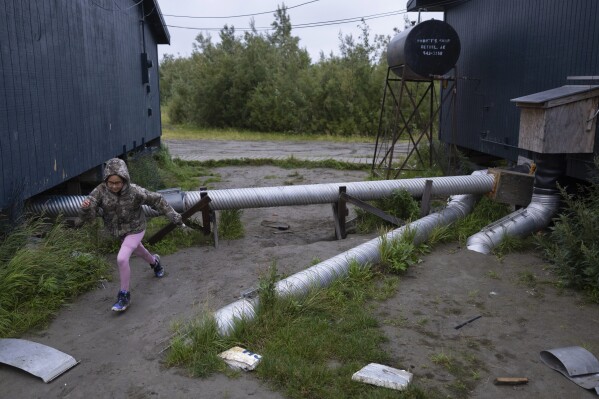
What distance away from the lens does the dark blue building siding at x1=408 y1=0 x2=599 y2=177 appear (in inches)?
332

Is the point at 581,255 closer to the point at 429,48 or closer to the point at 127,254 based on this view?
the point at 127,254

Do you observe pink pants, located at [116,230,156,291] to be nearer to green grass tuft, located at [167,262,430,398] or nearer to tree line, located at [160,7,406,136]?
green grass tuft, located at [167,262,430,398]

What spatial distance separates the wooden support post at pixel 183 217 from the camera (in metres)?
7.92

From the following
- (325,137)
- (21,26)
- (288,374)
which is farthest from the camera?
(325,137)

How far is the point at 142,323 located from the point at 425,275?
322 cm

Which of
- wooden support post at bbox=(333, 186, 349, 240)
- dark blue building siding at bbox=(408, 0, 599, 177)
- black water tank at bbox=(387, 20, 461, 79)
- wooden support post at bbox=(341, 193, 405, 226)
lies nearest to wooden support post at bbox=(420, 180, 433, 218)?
wooden support post at bbox=(341, 193, 405, 226)

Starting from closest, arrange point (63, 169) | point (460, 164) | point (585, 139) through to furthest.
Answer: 1. point (585, 139)
2. point (63, 169)
3. point (460, 164)

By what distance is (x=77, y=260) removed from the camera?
646 cm

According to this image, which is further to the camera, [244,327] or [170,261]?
[170,261]

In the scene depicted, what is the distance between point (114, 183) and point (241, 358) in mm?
2461

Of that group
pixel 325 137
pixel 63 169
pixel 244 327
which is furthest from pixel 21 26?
pixel 325 137

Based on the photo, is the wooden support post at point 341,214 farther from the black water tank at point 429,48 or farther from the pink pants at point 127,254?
the black water tank at point 429,48

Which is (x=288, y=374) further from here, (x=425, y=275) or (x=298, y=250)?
(x=298, y=250)

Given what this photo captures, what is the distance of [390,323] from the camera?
5.31m
